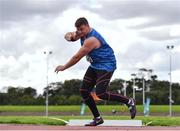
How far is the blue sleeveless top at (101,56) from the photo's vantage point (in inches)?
380

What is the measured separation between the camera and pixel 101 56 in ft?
31.8

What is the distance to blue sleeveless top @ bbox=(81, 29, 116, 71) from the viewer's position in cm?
964

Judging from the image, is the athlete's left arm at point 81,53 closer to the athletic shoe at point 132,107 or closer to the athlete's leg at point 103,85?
the athlete's leg at point 103,85

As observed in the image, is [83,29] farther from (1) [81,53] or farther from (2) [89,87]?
(2) [89,87]

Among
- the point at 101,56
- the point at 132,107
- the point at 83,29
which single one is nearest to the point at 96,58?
the point at 101,56

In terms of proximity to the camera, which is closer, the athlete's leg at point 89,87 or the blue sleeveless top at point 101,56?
the blue sleeveless top at point 101,56

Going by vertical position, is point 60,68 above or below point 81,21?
below

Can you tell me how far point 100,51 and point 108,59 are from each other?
21 cm

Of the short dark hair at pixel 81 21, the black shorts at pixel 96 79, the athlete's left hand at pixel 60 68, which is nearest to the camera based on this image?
the athlete's left hand at pixel 60 68

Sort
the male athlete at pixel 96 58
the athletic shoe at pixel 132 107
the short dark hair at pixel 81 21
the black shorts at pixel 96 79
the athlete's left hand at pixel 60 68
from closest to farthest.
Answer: the athlete's left hand at pixel 60 68 < the male athlete at pixel 96 58 < the short dark hair at pixel 81 21 < the black shorts at pixel 96 79 < the athletic shoe at pixel 132 107

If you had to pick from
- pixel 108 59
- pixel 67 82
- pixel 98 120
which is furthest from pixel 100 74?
pixel 67 82

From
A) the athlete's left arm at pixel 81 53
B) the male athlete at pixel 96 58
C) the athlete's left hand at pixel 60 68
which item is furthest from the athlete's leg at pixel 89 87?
the athlete's left hand at pixel 60 68

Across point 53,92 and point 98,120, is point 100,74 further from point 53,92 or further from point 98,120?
point 53,92

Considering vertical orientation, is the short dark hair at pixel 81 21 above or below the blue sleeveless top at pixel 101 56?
above
